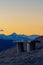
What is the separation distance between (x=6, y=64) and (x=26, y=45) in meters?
2.89

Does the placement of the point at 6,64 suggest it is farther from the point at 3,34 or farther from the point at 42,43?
the point at 3,34

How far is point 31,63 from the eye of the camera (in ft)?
16.9

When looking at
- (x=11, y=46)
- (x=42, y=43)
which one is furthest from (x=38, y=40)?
(x=11, y=46)

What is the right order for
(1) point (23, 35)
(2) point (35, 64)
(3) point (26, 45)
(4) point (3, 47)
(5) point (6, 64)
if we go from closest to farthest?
(2) point (35, 64)
(5) point (6, 64)
(3) point (26, 45)
(4) point (3, 47)
(1) point (23, 35)

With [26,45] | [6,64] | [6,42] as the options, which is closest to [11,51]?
[6,42]

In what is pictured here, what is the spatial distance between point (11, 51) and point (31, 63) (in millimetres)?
3961

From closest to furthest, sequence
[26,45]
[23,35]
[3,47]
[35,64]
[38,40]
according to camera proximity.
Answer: [35,64]
[26,45]
[38,40]
[3,47]
[23,35]

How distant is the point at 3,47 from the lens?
370 inches

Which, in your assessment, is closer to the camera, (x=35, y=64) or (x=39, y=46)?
(x=35, y=64)

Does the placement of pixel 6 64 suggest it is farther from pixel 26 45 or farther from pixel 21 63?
pixel 26 45

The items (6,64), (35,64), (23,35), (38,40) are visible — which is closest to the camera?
(35,64)

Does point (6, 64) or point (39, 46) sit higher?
point (39, 46)

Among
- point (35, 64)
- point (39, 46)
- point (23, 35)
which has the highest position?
point (23, 35)

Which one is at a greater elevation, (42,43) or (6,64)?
(42,43)
